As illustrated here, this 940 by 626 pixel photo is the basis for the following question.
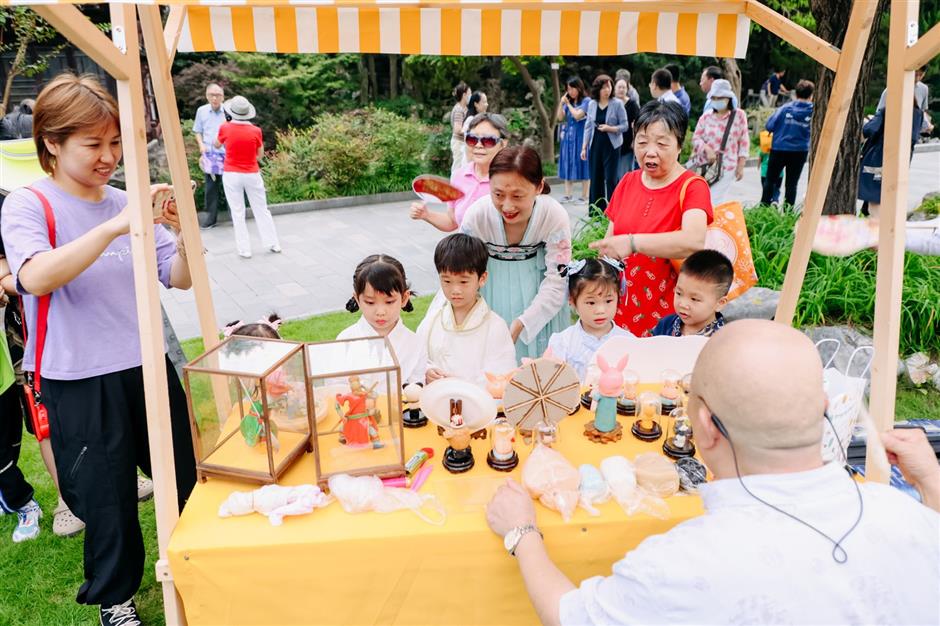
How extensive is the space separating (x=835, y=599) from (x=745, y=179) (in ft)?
38.5

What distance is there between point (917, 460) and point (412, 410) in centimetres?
134

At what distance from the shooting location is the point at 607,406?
195 centimetres

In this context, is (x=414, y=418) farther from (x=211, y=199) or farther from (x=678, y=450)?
(x=211, y=199)

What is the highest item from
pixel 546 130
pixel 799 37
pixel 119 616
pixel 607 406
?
pixel 799 37

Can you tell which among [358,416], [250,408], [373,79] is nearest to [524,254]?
[358,416]

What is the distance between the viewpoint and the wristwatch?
147cm

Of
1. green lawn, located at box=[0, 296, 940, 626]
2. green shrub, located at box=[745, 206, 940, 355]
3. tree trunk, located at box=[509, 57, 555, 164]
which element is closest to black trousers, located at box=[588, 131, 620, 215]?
green shrub, located at box=[745, 206, 940, 355]

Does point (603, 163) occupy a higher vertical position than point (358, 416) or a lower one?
higher

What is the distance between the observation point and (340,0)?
1811 mm

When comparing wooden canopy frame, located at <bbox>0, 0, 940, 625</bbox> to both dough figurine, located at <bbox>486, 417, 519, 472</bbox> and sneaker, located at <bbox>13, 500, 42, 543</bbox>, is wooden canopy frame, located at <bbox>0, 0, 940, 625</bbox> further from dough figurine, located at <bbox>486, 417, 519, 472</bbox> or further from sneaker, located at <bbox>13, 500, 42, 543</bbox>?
sneaker, located at <bbox>13, 500, 42, 543</bbox>

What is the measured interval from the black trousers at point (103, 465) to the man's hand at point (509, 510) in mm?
1223

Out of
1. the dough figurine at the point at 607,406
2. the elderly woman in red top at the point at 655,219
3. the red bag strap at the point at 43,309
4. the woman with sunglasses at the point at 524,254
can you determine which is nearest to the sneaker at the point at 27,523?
the red bag strap at the point at 43,309

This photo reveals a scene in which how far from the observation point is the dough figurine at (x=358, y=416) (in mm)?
1688

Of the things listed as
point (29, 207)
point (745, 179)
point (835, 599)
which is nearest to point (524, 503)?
point (835, 599)
